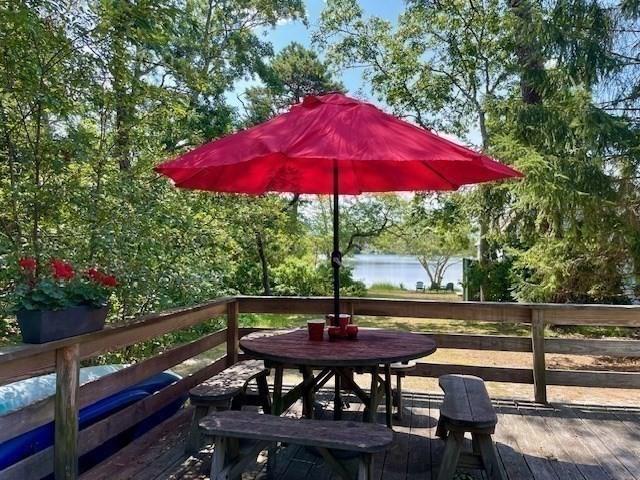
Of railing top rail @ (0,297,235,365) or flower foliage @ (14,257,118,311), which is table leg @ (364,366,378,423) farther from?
flower foliage @ (14,257,118,311)

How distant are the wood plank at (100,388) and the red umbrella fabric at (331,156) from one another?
3.62 ft

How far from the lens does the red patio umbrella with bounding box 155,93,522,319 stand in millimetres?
2121

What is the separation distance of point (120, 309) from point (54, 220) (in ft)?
3.53

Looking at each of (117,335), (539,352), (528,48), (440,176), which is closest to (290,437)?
(117,335)

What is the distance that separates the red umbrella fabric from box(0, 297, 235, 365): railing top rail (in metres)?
0.85

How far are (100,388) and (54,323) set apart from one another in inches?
20.4

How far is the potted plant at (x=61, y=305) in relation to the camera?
210cm

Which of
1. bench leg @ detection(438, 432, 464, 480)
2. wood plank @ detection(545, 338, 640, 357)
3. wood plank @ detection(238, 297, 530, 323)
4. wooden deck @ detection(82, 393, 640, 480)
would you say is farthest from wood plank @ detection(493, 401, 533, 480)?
wood plank @ detection(238, 297, 530, 323)

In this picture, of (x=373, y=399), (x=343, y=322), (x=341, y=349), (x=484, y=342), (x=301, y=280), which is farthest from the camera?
(x=301, y=280)

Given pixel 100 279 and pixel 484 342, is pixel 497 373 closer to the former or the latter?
pixel 484 342

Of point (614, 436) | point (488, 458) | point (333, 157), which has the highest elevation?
point (333, 157)

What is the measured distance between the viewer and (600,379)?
3684mm

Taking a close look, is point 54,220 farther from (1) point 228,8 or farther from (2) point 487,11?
(2) point 487,11

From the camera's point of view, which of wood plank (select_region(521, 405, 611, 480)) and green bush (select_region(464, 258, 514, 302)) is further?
green bush (select_region(464, 258, 514, 302))
